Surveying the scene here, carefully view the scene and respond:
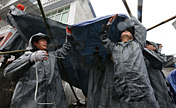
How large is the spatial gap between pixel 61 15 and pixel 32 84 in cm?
584

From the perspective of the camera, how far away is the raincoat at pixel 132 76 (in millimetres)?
1513

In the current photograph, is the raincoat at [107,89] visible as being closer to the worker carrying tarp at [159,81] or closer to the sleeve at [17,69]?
the worker carrying tarp at [159,81]

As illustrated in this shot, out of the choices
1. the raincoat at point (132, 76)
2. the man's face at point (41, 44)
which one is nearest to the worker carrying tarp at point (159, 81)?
the raincoat at point (132, 76)

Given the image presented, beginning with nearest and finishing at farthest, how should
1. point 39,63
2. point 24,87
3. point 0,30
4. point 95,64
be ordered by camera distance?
point 24,87
point 39,63
point 95,64
point 0,30

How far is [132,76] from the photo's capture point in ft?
5.46

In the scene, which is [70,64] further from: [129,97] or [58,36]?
[129,97]

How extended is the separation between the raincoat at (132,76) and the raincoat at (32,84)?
1215 mm

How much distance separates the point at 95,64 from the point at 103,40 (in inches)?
47.6

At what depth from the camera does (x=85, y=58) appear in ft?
10.5

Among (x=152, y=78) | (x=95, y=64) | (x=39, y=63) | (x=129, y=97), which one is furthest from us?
(x=95, y=64)

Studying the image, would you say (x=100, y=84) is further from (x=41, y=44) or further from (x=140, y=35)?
(x=41, y=44)

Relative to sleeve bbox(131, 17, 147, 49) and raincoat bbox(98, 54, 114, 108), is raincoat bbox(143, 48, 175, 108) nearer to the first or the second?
sleeve bbox(131, 17, 147, 49)

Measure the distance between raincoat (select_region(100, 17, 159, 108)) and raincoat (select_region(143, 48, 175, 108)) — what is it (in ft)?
2.04

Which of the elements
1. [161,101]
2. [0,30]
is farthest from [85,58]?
[0,30]
